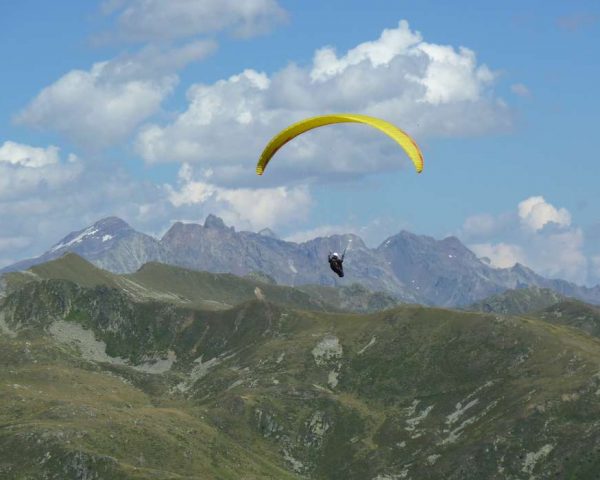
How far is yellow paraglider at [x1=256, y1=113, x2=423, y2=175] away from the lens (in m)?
68.9

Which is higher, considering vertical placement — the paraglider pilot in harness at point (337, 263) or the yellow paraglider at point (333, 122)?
the yellow paraglider at point (333, 122)

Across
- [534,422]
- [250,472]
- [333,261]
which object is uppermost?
[333,261]

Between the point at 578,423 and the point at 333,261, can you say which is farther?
the point at 578,423

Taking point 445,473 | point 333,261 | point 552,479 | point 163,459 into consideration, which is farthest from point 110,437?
point 333,261

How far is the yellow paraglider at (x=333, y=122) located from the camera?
Answer: 226 ft

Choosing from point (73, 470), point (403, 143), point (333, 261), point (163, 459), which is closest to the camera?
point (403, 143)

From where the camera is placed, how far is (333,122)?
73.2 meters

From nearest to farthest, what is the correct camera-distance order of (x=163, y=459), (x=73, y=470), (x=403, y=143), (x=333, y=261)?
(x=403, y=143) → (x=333, y=261) → (x=73, y=470) → (x=163, y=459)

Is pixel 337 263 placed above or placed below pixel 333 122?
below

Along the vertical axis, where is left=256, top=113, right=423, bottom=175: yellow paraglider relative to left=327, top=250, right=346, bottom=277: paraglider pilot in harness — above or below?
above

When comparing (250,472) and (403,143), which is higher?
(403,143)

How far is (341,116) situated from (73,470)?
120518 mm

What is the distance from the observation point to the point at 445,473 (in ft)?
645

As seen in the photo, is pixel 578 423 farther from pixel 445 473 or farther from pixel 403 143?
pixel 403 143
